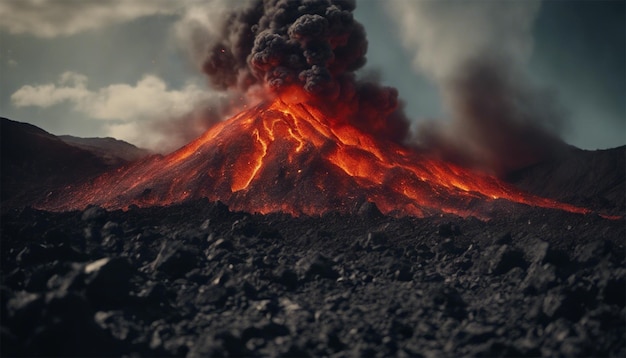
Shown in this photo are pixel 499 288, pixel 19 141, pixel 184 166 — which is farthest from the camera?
pixel 19 141

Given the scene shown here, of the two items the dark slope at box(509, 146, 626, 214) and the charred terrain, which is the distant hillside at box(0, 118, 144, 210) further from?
the dark slope at box(509, 146, 626, 214)

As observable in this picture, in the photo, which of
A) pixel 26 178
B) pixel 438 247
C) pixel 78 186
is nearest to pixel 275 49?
pixel 78 186

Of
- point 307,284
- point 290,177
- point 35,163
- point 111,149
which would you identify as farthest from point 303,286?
point 111,149

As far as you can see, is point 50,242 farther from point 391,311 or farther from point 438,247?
point 438,247

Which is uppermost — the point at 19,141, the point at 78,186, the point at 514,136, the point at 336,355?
the point at 514,136

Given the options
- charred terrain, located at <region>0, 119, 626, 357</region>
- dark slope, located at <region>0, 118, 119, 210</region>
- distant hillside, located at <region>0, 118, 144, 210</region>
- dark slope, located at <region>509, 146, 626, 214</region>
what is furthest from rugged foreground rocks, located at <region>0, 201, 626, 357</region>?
dark slope, located at <region>509, 146, 626, 214</region>

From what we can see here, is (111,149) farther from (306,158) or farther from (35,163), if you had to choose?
(306,158)

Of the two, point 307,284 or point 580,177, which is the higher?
point 580,177
